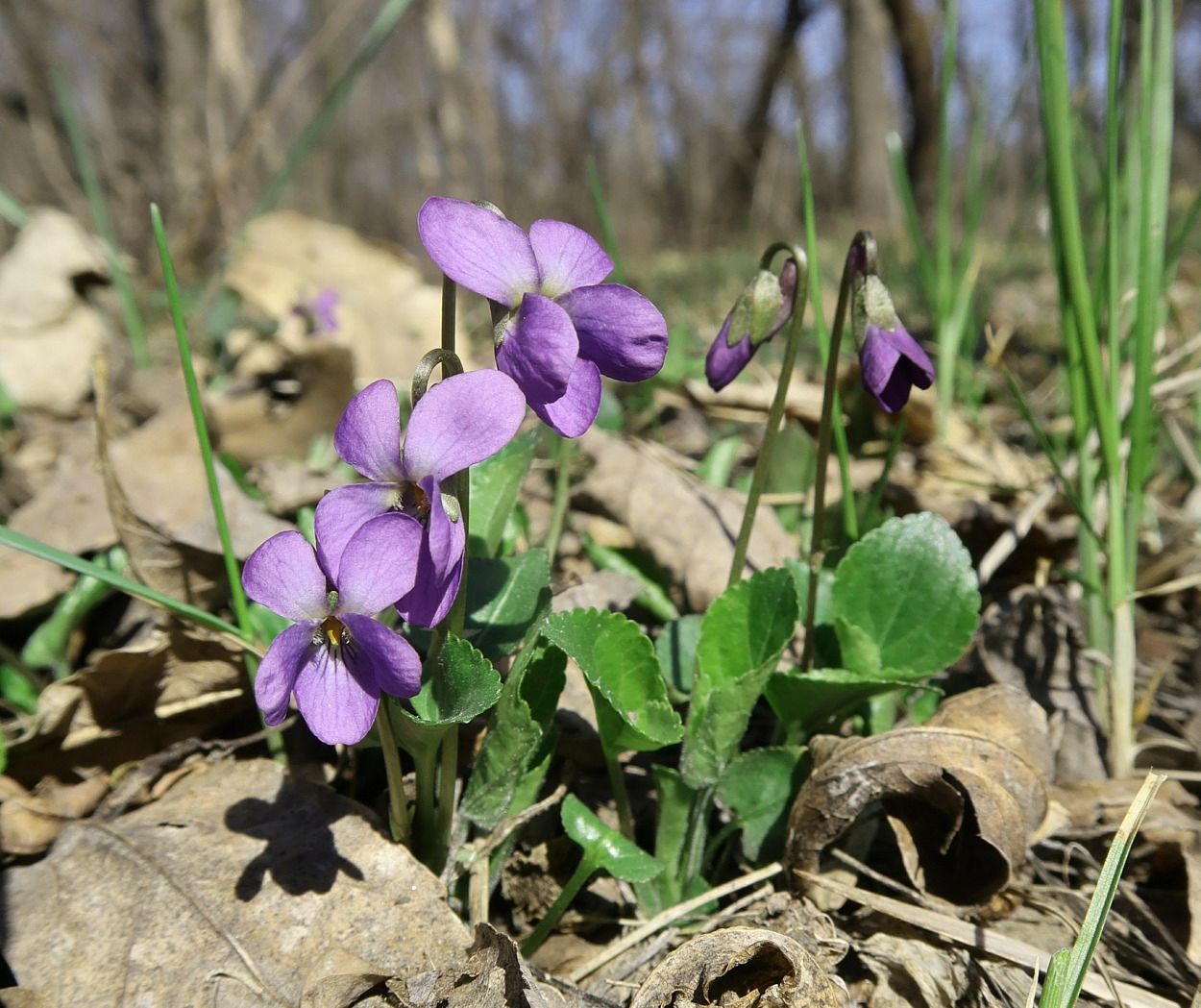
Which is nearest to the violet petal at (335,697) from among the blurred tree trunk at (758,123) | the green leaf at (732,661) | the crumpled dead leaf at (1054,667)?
the green leaf at (732,661)

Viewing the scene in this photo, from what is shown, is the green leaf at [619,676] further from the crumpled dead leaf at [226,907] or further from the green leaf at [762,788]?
the crumpled dead leaf at [226,907]

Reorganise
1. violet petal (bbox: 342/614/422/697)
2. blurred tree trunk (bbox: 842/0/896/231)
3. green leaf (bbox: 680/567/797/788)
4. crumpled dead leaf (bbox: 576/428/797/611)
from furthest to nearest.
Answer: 1. blurred tree trunk (bbox: 842/0/896/231)
2. crumpled dead leaf (bbox: 576/428/797/611)
3. green leaf (bbox: 680/567/797/788)
4. violet petal (bbox: 342/614/422/697)

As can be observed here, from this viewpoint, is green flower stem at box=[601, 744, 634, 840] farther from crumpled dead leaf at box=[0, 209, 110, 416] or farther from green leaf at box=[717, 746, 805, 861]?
crumpled dead leaf at box=[0, 209, 110, 416]

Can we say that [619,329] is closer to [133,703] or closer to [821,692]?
[821,692]

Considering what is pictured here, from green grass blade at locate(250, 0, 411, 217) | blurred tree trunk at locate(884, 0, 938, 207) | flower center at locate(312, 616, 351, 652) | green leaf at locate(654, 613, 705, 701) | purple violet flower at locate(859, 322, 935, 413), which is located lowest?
green leaf at locate(654, 613, 705, 701)

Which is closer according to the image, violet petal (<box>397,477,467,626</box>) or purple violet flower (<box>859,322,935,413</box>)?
violet petal (<box>397,477,467,626</box>)

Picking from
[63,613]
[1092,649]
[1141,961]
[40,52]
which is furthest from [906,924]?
[40,52]

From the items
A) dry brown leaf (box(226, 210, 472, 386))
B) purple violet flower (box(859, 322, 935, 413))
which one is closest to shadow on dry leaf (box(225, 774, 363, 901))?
purple violet flower (box(859, 322, 935, 413))

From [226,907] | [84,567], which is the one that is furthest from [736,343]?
[226,907]
